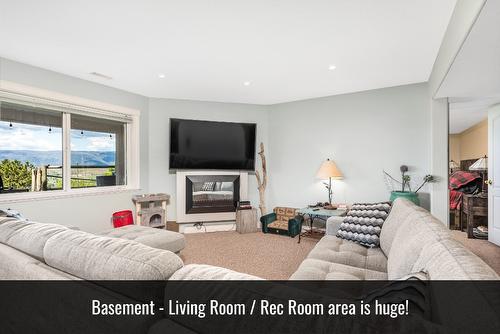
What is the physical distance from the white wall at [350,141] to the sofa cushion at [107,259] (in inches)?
155

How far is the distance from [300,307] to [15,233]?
56.9 inches

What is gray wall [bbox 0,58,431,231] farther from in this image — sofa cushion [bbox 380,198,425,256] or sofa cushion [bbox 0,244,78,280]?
sofa cushion [bbox 0,244,78,280]

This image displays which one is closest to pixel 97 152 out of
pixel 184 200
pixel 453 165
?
pixel 184 200

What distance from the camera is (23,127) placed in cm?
330

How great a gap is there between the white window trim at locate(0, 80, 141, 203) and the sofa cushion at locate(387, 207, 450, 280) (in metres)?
3.83

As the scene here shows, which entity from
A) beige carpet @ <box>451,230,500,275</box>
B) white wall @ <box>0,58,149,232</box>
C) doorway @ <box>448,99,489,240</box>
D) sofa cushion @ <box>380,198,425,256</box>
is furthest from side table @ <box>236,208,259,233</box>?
doorway @ <box>448,99,489,240</box>

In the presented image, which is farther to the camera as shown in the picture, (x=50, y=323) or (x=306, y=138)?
(x=306, y=138)

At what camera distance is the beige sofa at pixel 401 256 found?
2.92 ft

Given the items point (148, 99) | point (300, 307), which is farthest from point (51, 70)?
point (300, 307)

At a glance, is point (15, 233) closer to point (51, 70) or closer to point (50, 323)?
point (50, 323)

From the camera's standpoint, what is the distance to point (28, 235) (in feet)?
4.07

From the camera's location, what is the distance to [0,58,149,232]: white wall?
311 cm

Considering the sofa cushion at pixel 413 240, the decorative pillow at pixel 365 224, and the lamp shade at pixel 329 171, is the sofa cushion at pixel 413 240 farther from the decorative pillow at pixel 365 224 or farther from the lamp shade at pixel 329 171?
the lamp shade at pixel 329 171

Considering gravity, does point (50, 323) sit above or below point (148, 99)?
below
